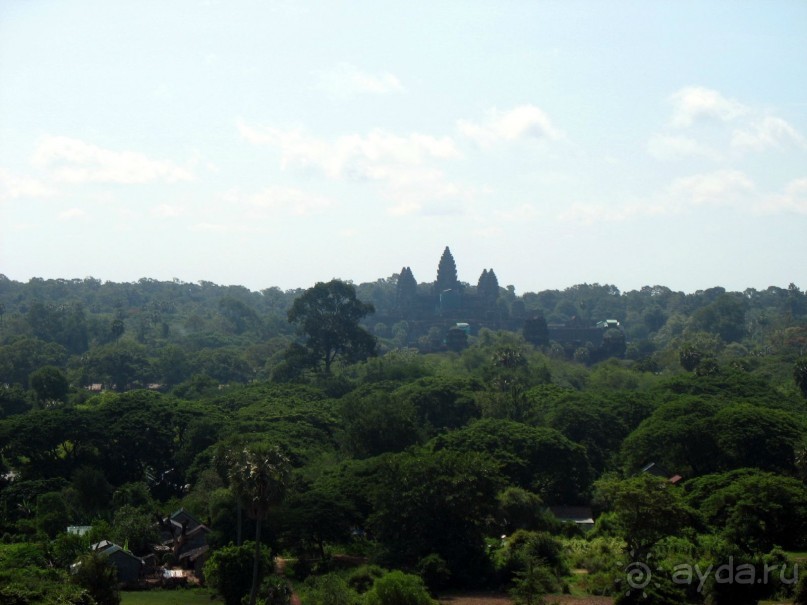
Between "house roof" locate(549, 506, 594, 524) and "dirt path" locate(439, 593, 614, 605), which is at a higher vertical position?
"house roof" locate(549, 506, 594, 524)

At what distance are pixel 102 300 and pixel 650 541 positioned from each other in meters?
163

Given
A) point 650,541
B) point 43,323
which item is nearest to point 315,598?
point 650,541

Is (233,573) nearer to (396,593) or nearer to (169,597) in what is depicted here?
(169,597)

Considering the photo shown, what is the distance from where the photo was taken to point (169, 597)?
37.5m

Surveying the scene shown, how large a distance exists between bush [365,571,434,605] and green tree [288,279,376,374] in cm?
5299

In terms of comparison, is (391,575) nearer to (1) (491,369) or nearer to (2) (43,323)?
(1) (491,369)

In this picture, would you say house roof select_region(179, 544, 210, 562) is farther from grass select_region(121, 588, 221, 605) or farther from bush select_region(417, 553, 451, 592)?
bush select_region(417, 553, 451, 592)

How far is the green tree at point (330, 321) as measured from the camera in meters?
86.2

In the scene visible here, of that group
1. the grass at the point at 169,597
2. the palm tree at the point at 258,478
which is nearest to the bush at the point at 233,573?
the palm tree at the point at 258,478

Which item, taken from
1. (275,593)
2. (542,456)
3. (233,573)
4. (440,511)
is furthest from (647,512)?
(233,573)

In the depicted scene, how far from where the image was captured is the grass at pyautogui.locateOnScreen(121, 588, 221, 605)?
36.4 meters

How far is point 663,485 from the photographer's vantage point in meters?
38.4

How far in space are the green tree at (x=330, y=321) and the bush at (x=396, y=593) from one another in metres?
53.0

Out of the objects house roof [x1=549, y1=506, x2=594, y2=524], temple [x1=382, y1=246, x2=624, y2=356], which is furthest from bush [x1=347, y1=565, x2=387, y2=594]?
temple [x1=382, y1=246, x2=624, y2=356]
